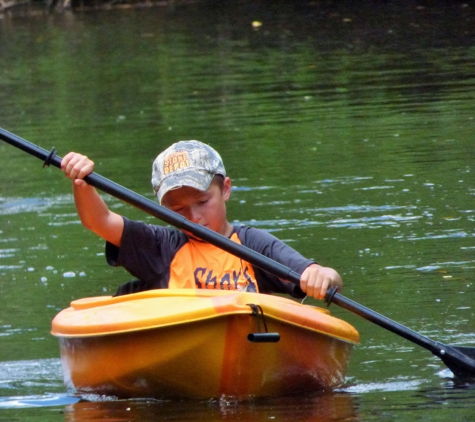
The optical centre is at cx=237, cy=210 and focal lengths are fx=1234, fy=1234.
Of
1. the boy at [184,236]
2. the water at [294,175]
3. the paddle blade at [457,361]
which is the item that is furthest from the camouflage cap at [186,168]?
the paddle blade at [457,361]

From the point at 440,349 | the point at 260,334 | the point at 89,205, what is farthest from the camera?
the point at 440,349

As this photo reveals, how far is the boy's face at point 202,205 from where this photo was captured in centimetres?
479

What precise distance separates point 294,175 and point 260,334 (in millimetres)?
4991

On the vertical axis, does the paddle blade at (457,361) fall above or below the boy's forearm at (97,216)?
below

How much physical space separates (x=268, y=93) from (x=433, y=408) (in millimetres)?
9638

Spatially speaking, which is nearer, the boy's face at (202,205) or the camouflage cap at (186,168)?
the camouflage cap at (186,168)

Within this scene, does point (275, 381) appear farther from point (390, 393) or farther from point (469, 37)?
point (469, 37)

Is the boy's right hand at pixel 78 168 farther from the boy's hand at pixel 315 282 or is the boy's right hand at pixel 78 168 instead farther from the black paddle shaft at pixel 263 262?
the boy's hand at pixel 315 282

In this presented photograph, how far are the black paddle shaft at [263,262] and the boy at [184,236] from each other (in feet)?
0.25

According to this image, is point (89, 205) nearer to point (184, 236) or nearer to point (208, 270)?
point (184, 236)

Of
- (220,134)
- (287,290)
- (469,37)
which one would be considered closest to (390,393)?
(287,290)

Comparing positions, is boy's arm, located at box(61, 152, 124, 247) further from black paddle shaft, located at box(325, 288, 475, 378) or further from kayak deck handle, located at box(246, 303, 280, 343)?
black paddle shaft, located at box(325, 288, 475, 378)

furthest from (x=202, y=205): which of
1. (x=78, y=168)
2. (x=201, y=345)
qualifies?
(x=201, y=345)

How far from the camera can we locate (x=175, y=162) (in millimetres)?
4746
